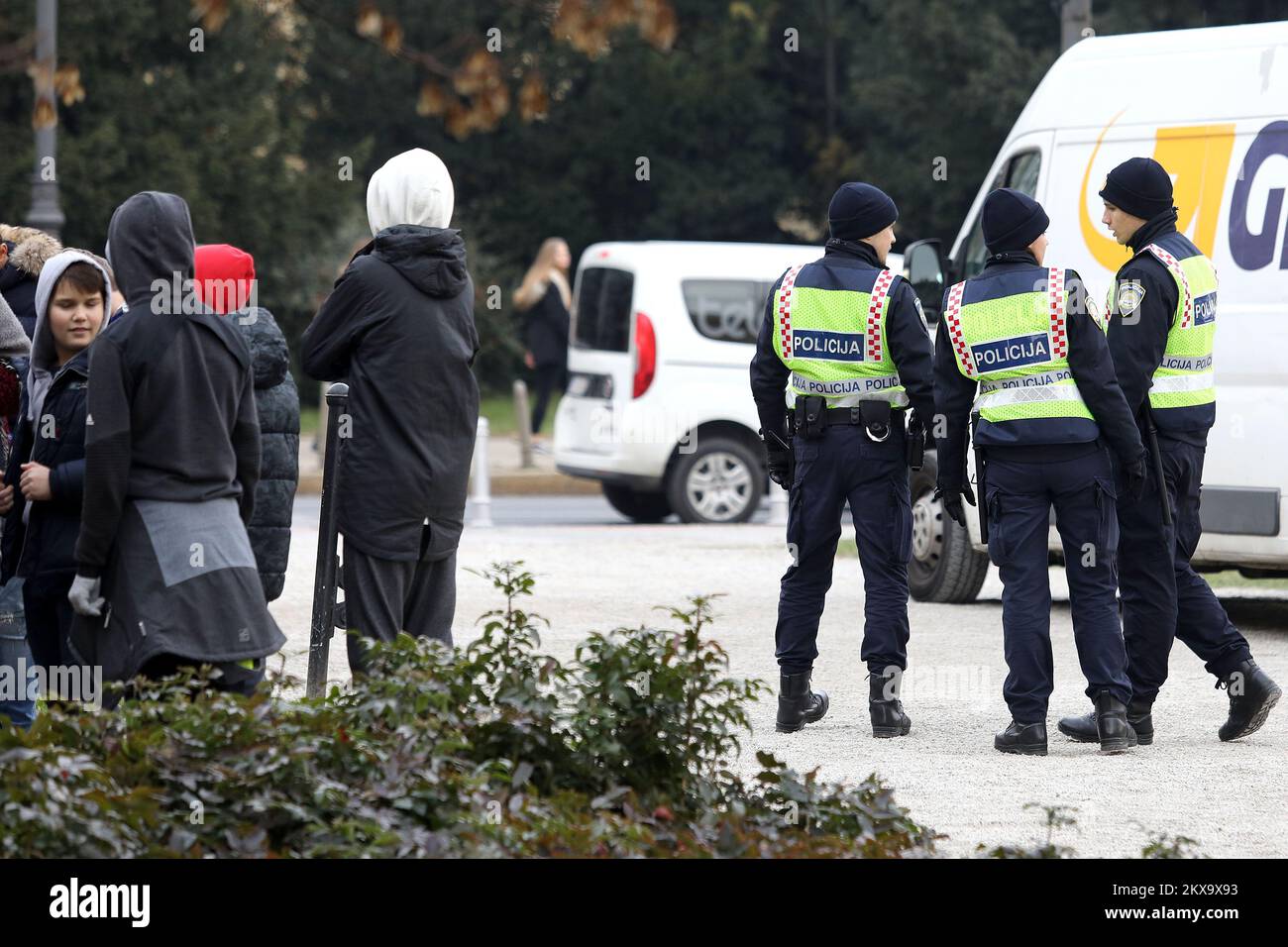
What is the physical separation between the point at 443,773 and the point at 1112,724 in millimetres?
3262

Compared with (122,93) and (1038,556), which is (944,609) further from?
(122,93)

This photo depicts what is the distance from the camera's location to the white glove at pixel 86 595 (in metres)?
5.29

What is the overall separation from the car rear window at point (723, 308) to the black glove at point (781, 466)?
8388mm

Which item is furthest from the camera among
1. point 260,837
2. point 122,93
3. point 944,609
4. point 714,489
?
point 122,93

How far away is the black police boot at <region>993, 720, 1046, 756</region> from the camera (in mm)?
7309

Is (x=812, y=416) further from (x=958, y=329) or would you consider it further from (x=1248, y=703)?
(x=1248, y=703)

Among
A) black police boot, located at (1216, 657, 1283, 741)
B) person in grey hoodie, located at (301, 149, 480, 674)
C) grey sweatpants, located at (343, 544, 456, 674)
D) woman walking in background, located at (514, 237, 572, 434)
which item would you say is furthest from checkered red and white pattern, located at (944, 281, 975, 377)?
woman walking in background, located at (514, 237, 572, 434)

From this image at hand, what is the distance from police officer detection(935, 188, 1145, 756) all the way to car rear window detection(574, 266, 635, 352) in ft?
29.8

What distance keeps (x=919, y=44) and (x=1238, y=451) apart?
25.4 m

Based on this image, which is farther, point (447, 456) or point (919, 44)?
point (919, 44)

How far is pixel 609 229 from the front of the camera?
138 feet

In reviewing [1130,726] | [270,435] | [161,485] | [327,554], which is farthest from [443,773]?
[1130,726]

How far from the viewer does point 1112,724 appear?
7.33 metres

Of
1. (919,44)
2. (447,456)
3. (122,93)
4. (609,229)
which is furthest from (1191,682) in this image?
(609,229)
